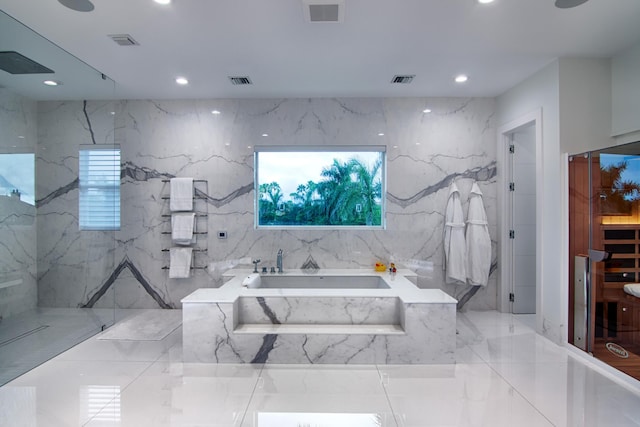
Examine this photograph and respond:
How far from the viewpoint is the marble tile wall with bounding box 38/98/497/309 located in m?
4.38

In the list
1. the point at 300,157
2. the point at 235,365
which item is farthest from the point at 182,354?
the point at 300,157

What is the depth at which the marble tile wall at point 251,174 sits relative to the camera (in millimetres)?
4379

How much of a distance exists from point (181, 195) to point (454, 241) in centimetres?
341

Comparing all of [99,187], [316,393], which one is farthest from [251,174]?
[316,393]

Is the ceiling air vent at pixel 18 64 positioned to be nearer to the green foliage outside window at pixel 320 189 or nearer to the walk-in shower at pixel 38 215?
the walk-in shower at pixel 38 215

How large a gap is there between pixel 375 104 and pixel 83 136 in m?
3.32

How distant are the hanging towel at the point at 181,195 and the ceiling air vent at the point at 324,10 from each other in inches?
103

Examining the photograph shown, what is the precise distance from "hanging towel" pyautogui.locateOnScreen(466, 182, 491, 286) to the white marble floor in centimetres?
116

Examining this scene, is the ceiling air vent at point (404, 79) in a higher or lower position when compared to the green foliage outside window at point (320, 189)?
higher

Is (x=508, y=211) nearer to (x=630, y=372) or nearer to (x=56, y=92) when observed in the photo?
(x=630, y=372)

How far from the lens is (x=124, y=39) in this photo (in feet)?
9.51

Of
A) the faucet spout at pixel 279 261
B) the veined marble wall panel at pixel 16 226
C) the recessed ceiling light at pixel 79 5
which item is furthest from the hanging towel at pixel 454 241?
the veined marble wall panel at pixel 16 226

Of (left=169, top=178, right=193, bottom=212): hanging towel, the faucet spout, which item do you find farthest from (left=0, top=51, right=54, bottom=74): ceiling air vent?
the faucet spout

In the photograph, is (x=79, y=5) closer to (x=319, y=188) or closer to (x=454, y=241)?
(x=319, y=188)
